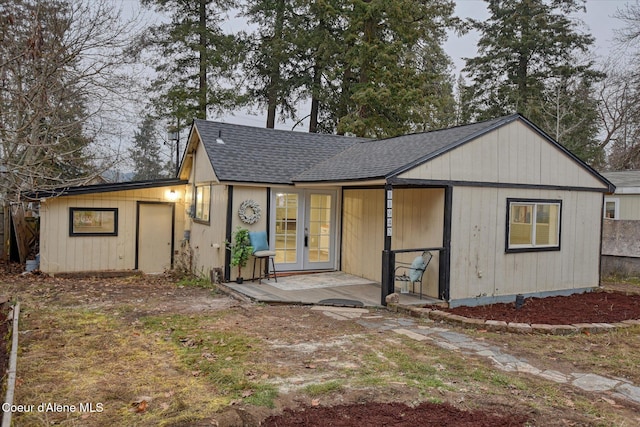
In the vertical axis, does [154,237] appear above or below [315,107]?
below

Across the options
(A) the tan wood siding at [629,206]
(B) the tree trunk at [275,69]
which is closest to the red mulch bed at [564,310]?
(A) the tan wood siding at [629,206]

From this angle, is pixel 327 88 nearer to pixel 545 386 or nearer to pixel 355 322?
pixel 355 322

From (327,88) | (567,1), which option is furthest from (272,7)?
(567,1)

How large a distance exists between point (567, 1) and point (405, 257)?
20.5 metres

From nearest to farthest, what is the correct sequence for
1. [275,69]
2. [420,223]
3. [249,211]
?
[420,223] → [249,211] → [275,69]

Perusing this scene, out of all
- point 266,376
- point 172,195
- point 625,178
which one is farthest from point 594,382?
point 625,178

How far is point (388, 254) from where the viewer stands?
7.52 meters

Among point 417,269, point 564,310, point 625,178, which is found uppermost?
point 625,178

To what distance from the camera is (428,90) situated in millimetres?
19984

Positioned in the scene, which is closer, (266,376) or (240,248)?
(266,376)

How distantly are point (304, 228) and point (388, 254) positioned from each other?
11.1ft

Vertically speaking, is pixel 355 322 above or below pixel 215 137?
below

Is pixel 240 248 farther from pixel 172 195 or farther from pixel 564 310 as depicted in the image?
pixel 564 310

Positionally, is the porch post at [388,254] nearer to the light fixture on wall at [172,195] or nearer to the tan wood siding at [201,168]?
the tan wood siding at [201,168]
